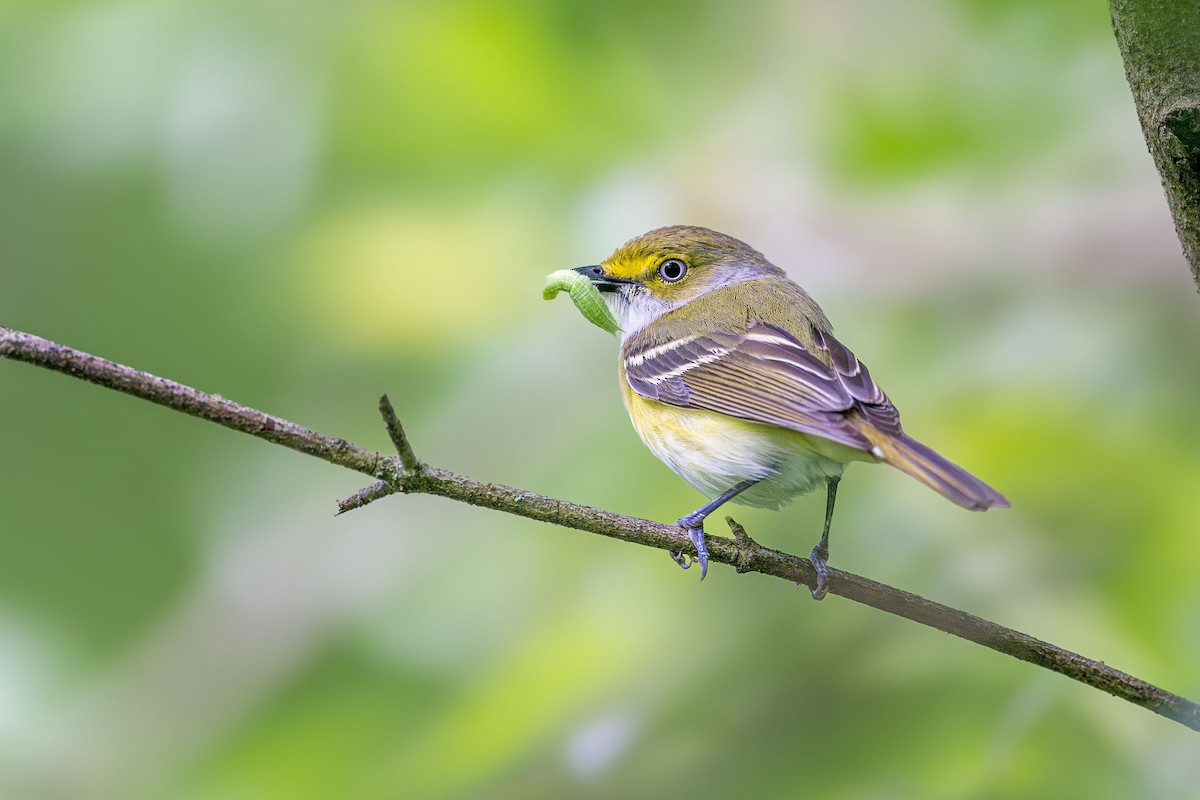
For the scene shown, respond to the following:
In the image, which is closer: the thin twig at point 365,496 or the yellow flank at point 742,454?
the thin twig at point 365,496

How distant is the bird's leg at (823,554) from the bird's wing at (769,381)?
9.6 inches

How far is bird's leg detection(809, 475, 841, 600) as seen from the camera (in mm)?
2178

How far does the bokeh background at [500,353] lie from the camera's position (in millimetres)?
2936

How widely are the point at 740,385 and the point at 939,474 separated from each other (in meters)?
0.80

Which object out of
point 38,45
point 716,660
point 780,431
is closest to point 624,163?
point 780,431

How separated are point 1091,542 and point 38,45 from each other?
3.44 meters

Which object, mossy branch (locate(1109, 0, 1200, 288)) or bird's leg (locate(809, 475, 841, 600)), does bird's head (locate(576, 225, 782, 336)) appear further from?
mossy branch (locate(1109, 0, 1200, 288))

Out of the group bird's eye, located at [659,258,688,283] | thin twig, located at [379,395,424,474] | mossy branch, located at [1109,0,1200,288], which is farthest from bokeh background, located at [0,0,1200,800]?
thin twig, located at [379,395,424,474]

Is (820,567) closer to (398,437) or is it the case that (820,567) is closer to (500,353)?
(398,437)

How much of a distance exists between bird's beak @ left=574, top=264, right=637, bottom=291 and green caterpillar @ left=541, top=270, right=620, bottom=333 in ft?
0.48

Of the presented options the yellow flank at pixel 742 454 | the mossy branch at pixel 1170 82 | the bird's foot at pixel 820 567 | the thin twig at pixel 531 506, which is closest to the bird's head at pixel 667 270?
the yellow flank at pixel 742 454

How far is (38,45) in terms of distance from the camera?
3.45m

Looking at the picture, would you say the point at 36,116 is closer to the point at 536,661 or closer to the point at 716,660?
the point at 536,661

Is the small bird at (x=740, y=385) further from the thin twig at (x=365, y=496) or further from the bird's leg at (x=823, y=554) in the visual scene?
the thin twig at (x=365, y=496)
